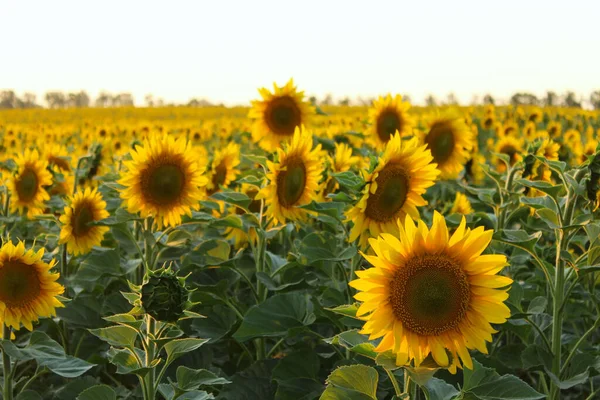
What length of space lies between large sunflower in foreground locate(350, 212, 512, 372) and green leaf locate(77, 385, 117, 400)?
0.96 m

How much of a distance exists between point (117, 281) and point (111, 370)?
1.70 ft

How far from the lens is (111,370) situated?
379cm

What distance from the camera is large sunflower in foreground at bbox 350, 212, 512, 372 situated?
6.11ft

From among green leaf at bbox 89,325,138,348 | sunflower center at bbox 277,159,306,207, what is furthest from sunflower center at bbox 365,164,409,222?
green leaf at bbox 89,325,138,348

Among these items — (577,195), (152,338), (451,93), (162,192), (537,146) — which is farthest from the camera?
(451,93)

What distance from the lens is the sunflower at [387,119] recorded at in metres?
5.02

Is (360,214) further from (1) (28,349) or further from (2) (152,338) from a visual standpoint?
(1) (28,349)

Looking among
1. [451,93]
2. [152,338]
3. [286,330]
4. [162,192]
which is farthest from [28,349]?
[451,93]

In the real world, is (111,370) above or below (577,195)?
below

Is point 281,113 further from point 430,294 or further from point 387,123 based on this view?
point 430,294

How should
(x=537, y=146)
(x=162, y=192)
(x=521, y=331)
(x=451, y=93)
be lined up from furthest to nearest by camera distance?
(x=451, y=93)
(x=537, y=146)
(x=162, y=192)
(x=521, y=331)

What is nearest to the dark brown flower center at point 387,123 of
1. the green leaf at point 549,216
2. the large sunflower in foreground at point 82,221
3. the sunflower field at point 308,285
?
the sunflower field at point 308,285

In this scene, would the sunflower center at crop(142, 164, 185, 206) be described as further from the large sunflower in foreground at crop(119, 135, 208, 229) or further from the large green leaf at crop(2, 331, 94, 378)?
the large green leaf at crop(2, 331, 94, 378)

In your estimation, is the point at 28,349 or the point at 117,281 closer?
the point at 28,349
